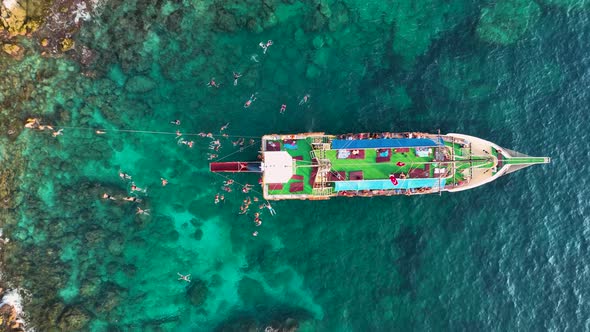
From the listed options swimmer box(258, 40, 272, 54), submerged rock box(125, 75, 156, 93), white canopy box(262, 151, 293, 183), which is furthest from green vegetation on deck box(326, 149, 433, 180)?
submerged rock box(125, 75, 156, 93)

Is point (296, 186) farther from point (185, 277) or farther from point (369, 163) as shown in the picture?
point (185, 277)

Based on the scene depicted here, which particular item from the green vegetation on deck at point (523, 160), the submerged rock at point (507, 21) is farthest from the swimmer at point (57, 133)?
the green vegetation on deck at point (523, 160)

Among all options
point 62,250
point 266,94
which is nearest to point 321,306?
point 266,94

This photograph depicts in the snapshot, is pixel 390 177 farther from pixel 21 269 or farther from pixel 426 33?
pixel 21 269

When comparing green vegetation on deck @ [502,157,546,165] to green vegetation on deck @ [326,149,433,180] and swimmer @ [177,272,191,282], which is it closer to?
green vegetation on deck @ [326,149,433,180]

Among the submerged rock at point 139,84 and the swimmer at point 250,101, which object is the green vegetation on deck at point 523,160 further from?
the submerged rock at point 139,84
